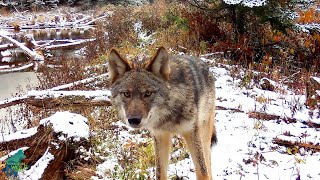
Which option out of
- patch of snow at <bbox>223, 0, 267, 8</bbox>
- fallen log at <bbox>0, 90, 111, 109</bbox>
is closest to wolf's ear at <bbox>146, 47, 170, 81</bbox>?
fallen log at <bbox>0, 90, 111, 109</bbox>

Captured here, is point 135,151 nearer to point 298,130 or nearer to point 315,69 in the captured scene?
point 298,130

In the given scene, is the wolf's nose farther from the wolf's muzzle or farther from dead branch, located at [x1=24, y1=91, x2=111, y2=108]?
dead branch, located at [x1=24, y1=91, x2=111, y2=108]

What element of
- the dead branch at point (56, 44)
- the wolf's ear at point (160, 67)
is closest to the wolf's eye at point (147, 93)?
the wolf's ear at point (160, 67)

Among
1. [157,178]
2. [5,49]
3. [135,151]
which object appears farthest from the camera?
[5,49]

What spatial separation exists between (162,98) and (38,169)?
235 cm

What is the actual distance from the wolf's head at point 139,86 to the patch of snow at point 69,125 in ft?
6.06

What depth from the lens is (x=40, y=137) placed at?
17.0 feet

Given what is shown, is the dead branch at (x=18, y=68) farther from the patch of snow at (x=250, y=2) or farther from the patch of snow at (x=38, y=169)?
the patch of snow at (x=38, y=169)

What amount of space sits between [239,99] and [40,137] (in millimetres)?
3447

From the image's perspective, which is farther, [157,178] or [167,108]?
[157,178]

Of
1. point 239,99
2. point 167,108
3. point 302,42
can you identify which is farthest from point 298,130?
point 302,42

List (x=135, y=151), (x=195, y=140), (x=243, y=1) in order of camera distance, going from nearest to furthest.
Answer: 1. (x=195, y=140)
2. (x=135, y=151)
3. (x=243, y=1)

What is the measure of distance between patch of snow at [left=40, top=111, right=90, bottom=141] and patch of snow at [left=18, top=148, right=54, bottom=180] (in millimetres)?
324

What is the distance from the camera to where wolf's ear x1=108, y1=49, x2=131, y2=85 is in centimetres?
344
